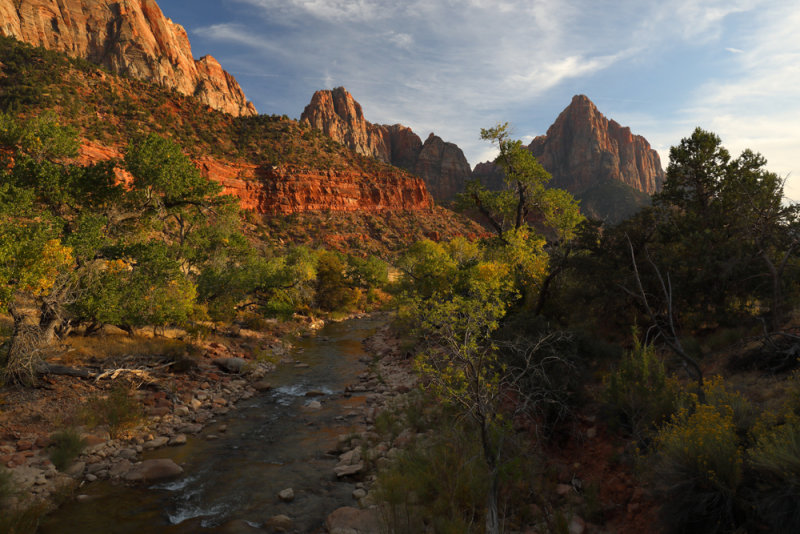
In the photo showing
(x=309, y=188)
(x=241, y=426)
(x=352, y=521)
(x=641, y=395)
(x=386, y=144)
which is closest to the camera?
(x=352, y=521)

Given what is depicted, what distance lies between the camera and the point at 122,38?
113m

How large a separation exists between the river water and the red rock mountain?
525 ft

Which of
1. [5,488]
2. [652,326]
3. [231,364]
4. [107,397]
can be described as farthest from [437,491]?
[231,364]

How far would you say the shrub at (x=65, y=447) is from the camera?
28.0 feet

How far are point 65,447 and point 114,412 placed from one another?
6.54 feet

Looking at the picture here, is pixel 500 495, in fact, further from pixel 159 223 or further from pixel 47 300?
pixel 159 223

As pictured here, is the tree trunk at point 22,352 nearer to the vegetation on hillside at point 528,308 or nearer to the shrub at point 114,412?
the vegetation on hillside at point 528,308

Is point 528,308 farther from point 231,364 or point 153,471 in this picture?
point 231,364

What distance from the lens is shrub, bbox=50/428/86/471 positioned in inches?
336

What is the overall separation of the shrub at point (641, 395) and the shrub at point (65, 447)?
12249 millimetres

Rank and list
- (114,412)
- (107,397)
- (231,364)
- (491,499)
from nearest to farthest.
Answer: (491,499), (114,412), (107,397), (231,364)

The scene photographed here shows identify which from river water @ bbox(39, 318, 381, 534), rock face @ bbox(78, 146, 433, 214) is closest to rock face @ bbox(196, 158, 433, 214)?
rock face @ bbox(78, 146, 433, 214)

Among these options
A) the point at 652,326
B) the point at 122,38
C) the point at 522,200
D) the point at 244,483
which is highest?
the point at 122,38

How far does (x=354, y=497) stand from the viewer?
8164 mm
